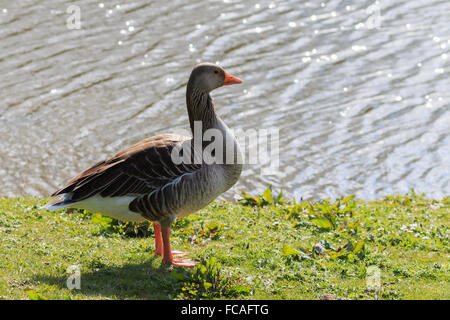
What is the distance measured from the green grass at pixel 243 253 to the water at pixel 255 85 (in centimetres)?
265

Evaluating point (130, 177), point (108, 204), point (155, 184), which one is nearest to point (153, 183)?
point (155, 184)

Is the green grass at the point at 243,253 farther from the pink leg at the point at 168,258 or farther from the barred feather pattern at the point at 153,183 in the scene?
the barred feather pattern at the point at 153,183

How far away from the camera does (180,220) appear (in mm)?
10234

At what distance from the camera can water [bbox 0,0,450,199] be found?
47.1 ft

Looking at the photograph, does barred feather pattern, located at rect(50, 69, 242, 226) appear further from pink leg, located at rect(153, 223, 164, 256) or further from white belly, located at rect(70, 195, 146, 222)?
pink leg, located at rect(153, 223, 164, 256)

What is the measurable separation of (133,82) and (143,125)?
255cm

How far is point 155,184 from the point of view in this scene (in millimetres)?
8383

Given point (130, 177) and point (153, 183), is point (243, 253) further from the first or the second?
point (130, 177)

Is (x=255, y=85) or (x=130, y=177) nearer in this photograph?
(x=130, y=177)

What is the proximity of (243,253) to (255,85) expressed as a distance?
982cm

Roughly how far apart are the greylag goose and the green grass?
0.73m

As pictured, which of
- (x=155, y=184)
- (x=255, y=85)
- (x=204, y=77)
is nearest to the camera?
(x=155, y=184)

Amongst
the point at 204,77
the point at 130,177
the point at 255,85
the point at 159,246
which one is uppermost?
the point at 204,77
